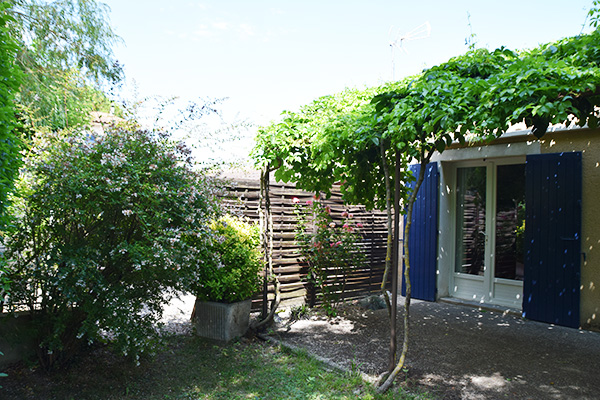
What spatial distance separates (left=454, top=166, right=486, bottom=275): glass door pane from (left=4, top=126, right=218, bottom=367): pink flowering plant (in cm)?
480

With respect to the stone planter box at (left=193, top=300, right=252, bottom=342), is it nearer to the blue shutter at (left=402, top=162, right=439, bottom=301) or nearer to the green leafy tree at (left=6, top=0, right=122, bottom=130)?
the green leafy tree at (left=6, top=0, right=122, bottom=130)

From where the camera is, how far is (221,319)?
489 centimetres

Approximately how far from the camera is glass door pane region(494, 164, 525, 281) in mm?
6395

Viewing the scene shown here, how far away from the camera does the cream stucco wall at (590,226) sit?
5.44 meters

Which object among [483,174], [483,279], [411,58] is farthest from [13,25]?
[483,279]

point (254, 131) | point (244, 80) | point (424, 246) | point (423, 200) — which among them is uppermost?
point (244, 80)

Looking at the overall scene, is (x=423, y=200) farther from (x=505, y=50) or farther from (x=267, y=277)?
(x=505, y=50)

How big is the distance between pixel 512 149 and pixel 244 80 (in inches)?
512

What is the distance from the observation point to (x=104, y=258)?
139 inches

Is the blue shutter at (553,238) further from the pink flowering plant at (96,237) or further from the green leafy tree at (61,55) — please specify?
the green leafy tree at (61,55)

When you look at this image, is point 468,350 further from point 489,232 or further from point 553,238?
point 489,232

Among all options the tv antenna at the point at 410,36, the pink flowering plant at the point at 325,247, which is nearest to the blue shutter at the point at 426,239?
the pink flowering plant at the point at 325,247

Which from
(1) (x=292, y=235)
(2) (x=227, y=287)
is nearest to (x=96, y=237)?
(2) (x=227, y=287)

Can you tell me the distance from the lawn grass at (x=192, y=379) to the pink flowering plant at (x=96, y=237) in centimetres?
26
